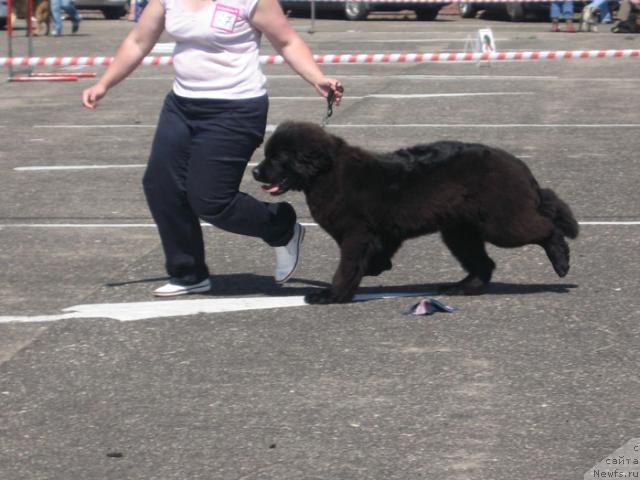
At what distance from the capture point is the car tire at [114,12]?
32.9 meters

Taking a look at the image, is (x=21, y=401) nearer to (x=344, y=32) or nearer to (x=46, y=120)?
(x=46, y=120)

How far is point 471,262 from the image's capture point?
703cm

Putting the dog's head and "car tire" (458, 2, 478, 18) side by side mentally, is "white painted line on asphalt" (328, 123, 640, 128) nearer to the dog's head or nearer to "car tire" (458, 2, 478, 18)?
the dog's head

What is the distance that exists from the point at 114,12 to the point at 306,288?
2693cm

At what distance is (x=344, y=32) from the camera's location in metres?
28.1

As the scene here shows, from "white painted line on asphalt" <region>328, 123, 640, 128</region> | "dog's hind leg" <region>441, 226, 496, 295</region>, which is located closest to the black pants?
"dog's hind leg" <region>441, 226, 496, 295</region>

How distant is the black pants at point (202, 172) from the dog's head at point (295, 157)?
207 millimetres

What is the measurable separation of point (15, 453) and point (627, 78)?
14730 millimetres

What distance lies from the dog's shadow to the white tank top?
1081 mm

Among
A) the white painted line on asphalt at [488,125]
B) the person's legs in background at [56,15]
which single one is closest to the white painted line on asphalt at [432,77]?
the white painted line on asphalt at [488,125]

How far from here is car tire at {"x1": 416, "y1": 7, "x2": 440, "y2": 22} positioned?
32.0 m

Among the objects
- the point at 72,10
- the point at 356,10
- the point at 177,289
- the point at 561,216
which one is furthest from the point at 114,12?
the point at 561,216

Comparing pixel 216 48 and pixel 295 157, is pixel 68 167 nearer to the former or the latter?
pixel 216 48

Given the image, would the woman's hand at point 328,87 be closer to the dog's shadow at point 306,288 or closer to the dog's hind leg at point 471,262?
the dog's hind leg at point 471,262
